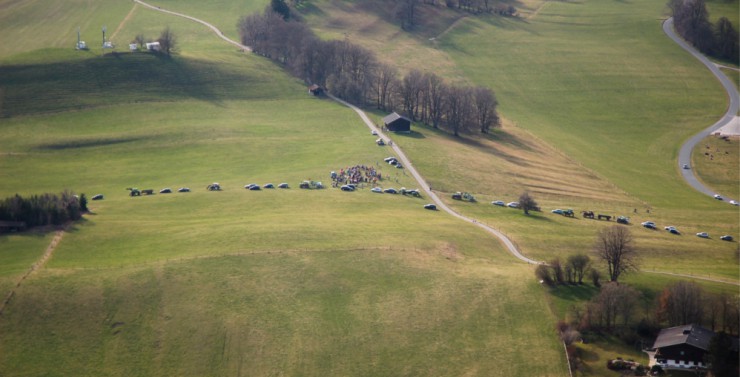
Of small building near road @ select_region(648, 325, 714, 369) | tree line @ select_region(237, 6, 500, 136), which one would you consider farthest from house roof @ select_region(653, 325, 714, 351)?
tree line @ select_region(237, 6, 500, 136)

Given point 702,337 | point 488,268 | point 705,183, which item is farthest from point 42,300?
point 705,183

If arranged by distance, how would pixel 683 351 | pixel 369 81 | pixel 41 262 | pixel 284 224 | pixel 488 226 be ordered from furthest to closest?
pixel 369 81 < pixel 488 226 < pixel 284 224 < pixel 41 262 < pixel 683 351

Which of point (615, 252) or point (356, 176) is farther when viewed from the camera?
point (356, 176)

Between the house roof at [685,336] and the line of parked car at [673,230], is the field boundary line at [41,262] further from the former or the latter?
the line of parked car at [673,230]

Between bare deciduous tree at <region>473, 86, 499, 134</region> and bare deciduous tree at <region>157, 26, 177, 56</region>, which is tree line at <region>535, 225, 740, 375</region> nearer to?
bare deciduous tree at <region>473, 86, 499, 134</region>

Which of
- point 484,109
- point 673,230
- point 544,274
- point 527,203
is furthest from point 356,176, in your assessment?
point 484,109

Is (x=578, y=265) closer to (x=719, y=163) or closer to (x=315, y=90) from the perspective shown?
(x=719, y=163)
